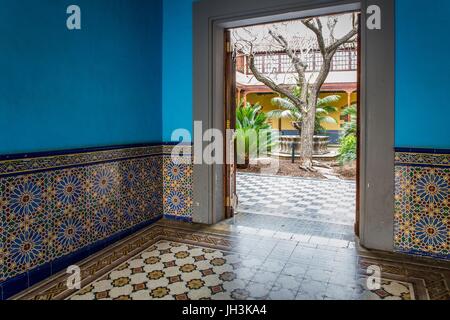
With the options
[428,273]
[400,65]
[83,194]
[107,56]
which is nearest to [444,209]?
[428,273]

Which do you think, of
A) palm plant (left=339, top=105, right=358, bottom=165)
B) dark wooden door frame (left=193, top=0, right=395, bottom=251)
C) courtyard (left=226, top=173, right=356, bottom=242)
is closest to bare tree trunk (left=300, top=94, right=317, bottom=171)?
palm plant (left=339, top=105, right=358, bottom=165)

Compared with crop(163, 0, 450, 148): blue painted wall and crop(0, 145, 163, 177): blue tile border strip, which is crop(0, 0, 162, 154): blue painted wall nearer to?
crop(0, 145, 163, 177): blue tile border strip

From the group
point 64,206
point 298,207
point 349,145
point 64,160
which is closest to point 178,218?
point 64,206

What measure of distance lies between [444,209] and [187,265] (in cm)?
212

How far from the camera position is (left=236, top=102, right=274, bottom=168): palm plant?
9.15m

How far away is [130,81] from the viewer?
3338mm

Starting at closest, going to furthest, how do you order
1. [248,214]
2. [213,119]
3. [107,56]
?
1. [107,56]
2. [213,119]
3. [248,214]

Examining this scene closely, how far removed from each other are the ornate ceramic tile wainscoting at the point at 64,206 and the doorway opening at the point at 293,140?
1152 mm

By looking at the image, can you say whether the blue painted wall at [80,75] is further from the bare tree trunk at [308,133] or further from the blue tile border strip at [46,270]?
the bare tree trunk at [308,133]

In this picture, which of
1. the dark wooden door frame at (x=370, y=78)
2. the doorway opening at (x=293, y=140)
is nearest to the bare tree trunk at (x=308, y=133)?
the doorway opening at (x=293, y=140)

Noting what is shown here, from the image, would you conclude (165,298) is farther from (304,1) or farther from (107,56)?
(304,1)

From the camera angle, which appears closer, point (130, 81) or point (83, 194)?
point (83, 194)

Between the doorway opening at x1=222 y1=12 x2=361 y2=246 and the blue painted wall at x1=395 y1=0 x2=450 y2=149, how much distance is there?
415mm

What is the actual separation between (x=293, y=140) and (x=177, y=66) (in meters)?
7.61
